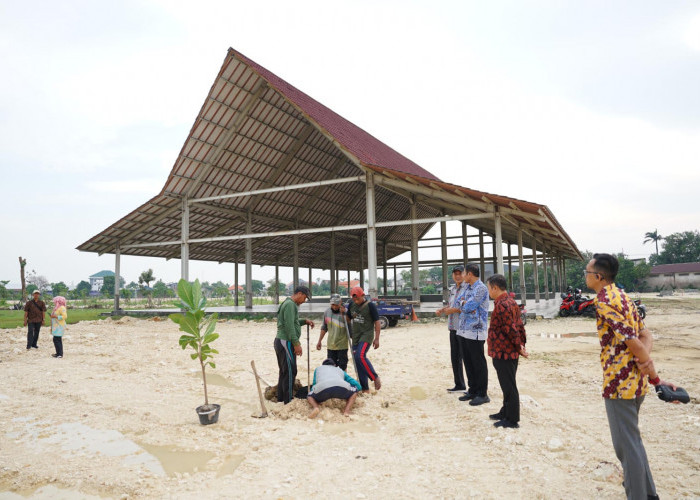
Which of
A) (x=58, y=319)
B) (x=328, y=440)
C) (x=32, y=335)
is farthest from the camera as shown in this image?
(x=32, y=335)

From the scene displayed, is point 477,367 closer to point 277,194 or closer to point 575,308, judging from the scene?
point 575,308

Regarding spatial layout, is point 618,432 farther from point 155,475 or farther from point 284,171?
point 284,171

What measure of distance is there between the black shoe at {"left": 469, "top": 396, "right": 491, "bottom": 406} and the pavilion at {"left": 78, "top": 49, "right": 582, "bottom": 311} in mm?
7981

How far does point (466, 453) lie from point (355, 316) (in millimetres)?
2371

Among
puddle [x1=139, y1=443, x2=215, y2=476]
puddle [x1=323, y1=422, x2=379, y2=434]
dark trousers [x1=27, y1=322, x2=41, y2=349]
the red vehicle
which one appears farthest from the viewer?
the red vehicle

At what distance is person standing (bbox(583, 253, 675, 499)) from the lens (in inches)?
102

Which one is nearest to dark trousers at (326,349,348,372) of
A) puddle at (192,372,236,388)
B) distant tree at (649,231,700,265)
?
puddle at (192,372,236,388)

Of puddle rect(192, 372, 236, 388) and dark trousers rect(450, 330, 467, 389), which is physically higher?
dark trousers rect(450, 330, 467, 389)

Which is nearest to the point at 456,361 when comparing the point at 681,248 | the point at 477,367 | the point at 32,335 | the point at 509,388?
the point at 477,367

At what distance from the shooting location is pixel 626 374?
2.65 m

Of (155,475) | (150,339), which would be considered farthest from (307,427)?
(150,339)

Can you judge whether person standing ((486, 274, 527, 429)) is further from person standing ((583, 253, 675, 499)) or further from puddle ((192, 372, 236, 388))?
puddle ((192, 372, 236, 388))

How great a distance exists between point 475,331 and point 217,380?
172 inches

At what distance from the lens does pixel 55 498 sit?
3.23m
